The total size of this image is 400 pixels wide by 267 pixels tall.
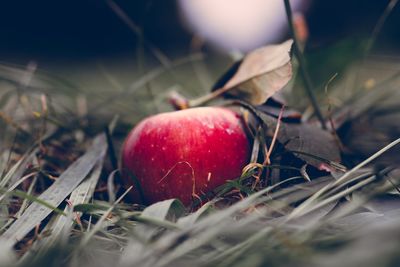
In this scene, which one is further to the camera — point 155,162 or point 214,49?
point 214,49

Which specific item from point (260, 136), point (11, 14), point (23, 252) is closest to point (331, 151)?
point (260, 136)

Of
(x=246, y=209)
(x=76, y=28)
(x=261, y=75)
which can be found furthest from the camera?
(x=76, y=28)

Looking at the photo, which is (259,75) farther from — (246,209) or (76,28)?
(76,28)

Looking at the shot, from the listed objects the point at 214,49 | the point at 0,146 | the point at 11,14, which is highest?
the point at 11,14

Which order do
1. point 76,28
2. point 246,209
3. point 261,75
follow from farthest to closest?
1. point 76,28
2. point 261,75
3. point 246,209

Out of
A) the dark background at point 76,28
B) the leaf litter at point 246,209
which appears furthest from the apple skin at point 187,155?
the dark background at point 76,28

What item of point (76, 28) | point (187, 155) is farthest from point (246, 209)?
point (76, 28)

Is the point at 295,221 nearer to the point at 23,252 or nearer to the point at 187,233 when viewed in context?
the point at 187,233

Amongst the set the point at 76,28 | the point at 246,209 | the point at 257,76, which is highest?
the point at 76,28
